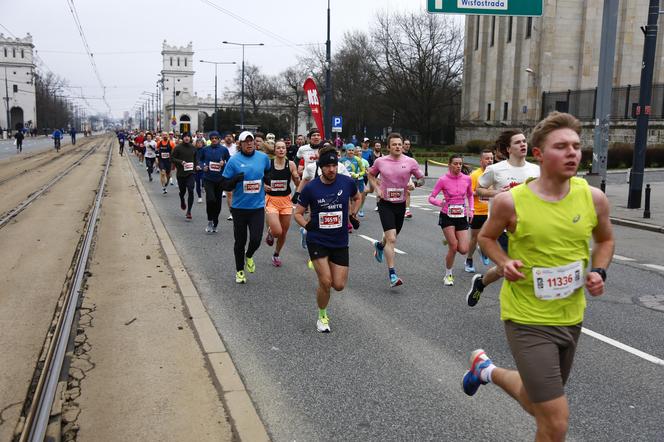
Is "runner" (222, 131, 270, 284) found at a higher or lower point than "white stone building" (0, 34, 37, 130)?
lower

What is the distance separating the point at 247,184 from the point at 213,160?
4.84 meters

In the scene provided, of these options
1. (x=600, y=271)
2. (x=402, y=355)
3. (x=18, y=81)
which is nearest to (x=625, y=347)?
(x=402, y=355)

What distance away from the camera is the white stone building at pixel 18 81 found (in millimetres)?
124062

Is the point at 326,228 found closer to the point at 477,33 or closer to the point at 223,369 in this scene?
the point at 223,369

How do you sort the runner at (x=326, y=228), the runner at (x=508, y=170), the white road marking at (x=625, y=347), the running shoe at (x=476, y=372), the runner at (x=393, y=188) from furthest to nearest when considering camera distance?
the runner at (x=393, y=188), the runner at (x=508, y=170), the runner at (x=326, y=228), the white road marking at (x=625, y=347), the running shoe at (x=476, y=372)

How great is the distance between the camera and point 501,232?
3277 millimetres

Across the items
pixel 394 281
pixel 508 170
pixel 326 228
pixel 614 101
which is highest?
pixel 614 101

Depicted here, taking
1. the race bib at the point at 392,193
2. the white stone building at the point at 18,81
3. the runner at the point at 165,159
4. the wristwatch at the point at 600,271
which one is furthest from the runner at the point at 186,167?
the white stone building at the point at 18,81

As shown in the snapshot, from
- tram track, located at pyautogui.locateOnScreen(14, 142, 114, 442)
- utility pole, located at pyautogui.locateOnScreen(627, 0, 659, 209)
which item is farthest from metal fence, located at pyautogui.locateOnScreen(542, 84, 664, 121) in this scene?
tram track, located at pyautogui.locateOnScreen(14, 142, 114, 442)

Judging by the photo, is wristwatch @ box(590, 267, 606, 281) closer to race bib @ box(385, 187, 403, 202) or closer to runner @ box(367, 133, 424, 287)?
runner @ box(367, 133, 424, 287)

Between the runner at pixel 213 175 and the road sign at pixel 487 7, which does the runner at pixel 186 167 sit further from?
the road sign at pixel 487 7

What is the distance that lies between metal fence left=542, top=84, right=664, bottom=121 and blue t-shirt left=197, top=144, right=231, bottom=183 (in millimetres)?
20723

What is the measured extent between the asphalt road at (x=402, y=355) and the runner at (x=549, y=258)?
96 centimetres

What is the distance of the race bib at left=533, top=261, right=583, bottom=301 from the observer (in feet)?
10.4
